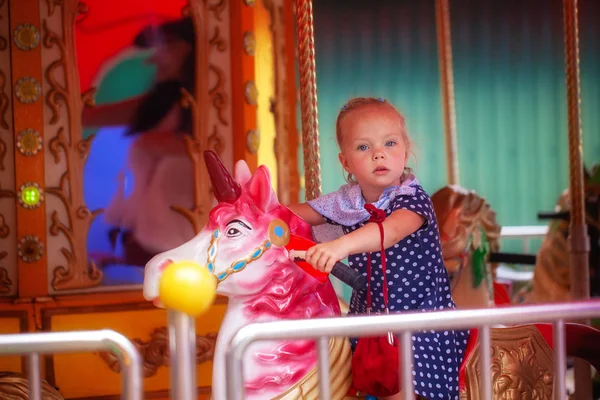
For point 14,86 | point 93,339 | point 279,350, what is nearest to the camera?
point 93,339

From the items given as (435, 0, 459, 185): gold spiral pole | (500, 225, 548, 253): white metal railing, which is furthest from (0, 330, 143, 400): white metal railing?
(500, 225, 548, 253): white metal railing

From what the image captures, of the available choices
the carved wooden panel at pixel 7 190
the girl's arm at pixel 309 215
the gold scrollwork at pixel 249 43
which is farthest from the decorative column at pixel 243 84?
the girl's arm at pixel 309 215

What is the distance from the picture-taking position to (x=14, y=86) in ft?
8.93

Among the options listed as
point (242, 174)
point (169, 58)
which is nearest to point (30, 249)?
point (169, 58)

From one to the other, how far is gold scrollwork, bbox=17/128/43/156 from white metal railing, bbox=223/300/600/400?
6.42 ft

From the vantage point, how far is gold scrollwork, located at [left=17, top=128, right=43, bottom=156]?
2.73 m

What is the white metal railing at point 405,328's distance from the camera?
1055 mm

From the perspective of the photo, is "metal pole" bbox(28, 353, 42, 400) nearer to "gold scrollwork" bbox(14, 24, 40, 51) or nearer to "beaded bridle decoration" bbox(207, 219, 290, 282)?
"beaded bridle decoration" bbox(207, 219, 290, 282)

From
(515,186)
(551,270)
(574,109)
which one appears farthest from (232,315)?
(515,186)

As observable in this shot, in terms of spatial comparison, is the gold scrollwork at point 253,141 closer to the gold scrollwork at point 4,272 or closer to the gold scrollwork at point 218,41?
the gold scrollwork at point 218,41

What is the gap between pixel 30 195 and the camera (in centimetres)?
274

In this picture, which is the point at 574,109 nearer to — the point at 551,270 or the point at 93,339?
the point at 551,270

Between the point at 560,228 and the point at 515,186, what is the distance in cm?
229

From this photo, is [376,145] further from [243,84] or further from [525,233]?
[525,233]
